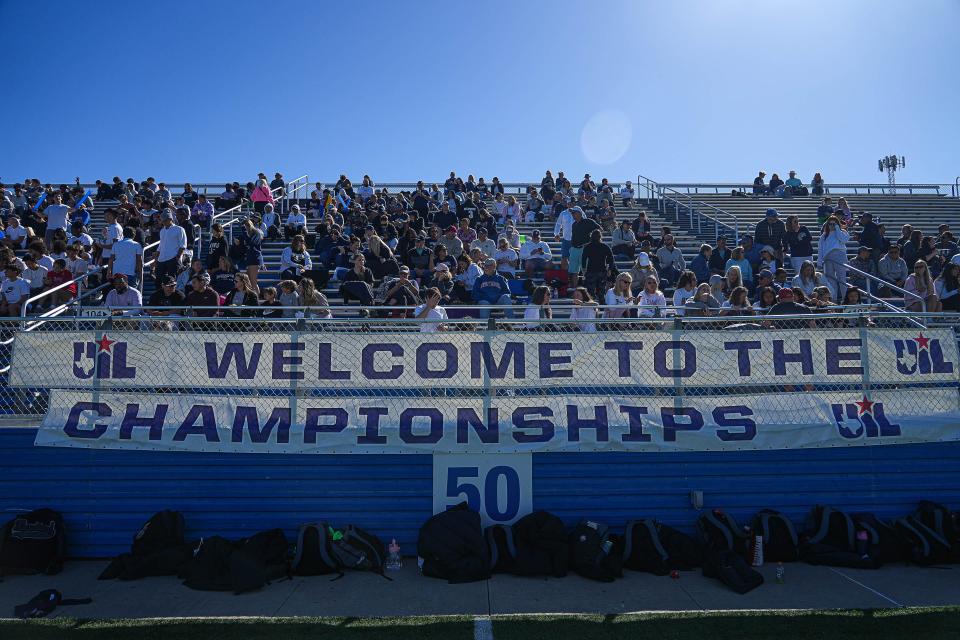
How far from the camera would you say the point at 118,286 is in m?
8.96

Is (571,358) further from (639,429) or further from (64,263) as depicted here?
(64,263)

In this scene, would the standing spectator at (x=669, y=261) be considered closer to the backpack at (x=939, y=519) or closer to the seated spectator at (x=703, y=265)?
the seated spectator at (x=703, y=265)

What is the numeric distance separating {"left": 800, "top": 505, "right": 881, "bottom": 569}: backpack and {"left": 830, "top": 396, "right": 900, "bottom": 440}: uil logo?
0.80 m

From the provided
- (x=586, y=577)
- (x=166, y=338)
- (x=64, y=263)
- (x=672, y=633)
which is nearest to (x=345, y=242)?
(x=64, y=263)

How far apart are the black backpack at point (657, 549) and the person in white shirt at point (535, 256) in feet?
22.2

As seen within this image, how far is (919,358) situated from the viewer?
6.74 meters

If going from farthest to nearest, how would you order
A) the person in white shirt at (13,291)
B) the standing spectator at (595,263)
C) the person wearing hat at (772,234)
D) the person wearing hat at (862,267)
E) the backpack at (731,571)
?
the person wearing hat at (772,234) < the person wearing hat at (862,267) < the standing spectator at (595,263) < the person in white shirt at (13,291) < the backpack at (731,571)

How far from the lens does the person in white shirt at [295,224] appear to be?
51.5 ft

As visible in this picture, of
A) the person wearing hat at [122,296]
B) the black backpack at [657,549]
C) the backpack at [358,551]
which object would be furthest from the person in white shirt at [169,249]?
the black backpack at [657,549]

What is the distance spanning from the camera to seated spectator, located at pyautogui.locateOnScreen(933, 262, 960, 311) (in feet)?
33.7

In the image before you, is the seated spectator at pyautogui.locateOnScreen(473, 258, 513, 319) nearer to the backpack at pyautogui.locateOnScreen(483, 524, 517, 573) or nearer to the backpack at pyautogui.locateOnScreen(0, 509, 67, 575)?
the backpack at pyautogui.locateOnScreen(483, 524, 517, 573)

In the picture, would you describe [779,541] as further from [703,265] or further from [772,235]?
[772,235]

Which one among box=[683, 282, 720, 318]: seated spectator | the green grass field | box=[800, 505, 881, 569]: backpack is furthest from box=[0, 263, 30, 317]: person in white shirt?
box=[800, 505, 881, 569]: backpack

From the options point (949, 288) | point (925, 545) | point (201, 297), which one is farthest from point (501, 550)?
point (949, 288)
